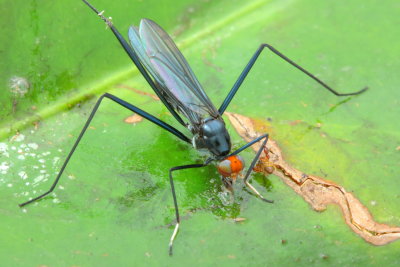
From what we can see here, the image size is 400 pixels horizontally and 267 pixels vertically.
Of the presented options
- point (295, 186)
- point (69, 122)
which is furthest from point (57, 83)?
point (295, 186)

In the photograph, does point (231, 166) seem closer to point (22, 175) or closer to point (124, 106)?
point (124, 106)

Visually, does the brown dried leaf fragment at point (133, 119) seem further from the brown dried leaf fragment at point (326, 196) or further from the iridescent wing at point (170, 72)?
the brown dried leaf fragment at point (326, 196)

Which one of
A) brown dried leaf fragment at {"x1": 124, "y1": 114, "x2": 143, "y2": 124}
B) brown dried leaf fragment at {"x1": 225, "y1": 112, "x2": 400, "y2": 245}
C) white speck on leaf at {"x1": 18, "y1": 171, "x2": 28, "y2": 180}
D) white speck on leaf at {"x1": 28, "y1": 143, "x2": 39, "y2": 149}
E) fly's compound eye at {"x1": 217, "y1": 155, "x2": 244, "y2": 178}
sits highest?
white speck on leaf at {"x1": 28, "y1": 143, "x2": 39, "y2": 149}

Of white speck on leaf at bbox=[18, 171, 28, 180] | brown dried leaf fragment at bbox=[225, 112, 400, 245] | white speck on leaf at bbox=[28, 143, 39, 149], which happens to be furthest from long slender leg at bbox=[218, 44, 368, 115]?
white speck on leaf at bbox=[18, 171, 28, 180]

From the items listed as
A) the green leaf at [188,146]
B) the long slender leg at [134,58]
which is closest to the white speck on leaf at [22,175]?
the green leaf at [188,146]

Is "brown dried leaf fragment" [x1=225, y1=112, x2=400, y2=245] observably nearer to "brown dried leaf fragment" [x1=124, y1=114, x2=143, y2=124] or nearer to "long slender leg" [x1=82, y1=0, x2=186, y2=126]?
"long slender leg" [x1=82, y1=0, x2=186, y2=126]
